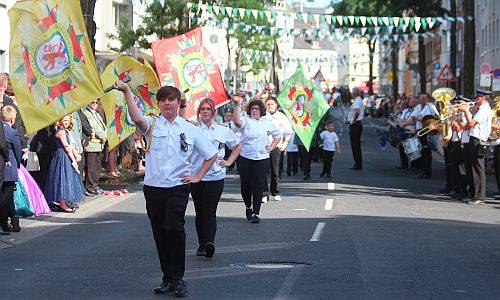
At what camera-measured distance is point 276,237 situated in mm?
13883

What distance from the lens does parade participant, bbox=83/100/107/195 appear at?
20.6 meters

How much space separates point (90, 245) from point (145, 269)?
2198 mm

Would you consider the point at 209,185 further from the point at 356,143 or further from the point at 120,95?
the point at 356,143

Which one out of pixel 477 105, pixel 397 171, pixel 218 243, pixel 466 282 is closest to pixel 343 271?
pixel 466 282

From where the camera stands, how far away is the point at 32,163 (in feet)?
56.7

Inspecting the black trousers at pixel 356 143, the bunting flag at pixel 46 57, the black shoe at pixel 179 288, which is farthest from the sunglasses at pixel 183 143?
the black trousers at pixel 356 143

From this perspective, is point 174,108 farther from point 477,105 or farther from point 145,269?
point 477,105

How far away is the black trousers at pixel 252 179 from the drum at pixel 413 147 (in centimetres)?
1152

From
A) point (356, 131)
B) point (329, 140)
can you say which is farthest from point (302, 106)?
point (356, 131)

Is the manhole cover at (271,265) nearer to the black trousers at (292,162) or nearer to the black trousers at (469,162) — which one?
the black trousers at (469,162)

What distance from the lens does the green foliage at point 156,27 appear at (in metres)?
37.6

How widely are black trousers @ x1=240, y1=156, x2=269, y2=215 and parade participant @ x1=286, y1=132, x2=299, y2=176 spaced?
427 inches

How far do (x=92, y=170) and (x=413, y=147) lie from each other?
9.15 m

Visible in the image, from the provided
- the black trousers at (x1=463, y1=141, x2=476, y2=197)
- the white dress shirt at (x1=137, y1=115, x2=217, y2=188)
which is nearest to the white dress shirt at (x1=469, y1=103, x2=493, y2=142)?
the black trousers at (x1=463, y1=141, x2=476, y2=197)
